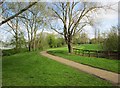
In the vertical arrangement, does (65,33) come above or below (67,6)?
below

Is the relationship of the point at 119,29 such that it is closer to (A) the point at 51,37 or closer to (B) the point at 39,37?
(B) the point at 39,37

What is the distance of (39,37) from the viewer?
56.1m

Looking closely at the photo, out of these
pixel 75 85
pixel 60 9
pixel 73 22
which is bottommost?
pixel 75 85

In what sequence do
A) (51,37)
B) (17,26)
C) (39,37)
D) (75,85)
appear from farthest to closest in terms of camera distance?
1. (51,37)
2. (39,37)
3. (17,26)
4. (75,85)

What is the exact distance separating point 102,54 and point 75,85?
15.9 m

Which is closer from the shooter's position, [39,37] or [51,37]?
[39,37]

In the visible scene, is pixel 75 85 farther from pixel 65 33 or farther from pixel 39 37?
pixel 39 37

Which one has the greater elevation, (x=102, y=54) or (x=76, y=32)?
(x=76, y=32)

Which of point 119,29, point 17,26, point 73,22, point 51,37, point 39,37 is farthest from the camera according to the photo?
point 51,37

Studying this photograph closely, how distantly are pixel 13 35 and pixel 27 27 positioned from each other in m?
4.64

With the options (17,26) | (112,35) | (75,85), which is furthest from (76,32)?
(75,85)

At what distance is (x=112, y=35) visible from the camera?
24.3 metres

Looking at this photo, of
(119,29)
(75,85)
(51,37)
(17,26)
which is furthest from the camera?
(51,37)

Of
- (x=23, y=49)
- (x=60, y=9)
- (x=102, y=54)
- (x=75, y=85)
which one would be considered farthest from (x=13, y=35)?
(x=75, y=85)
